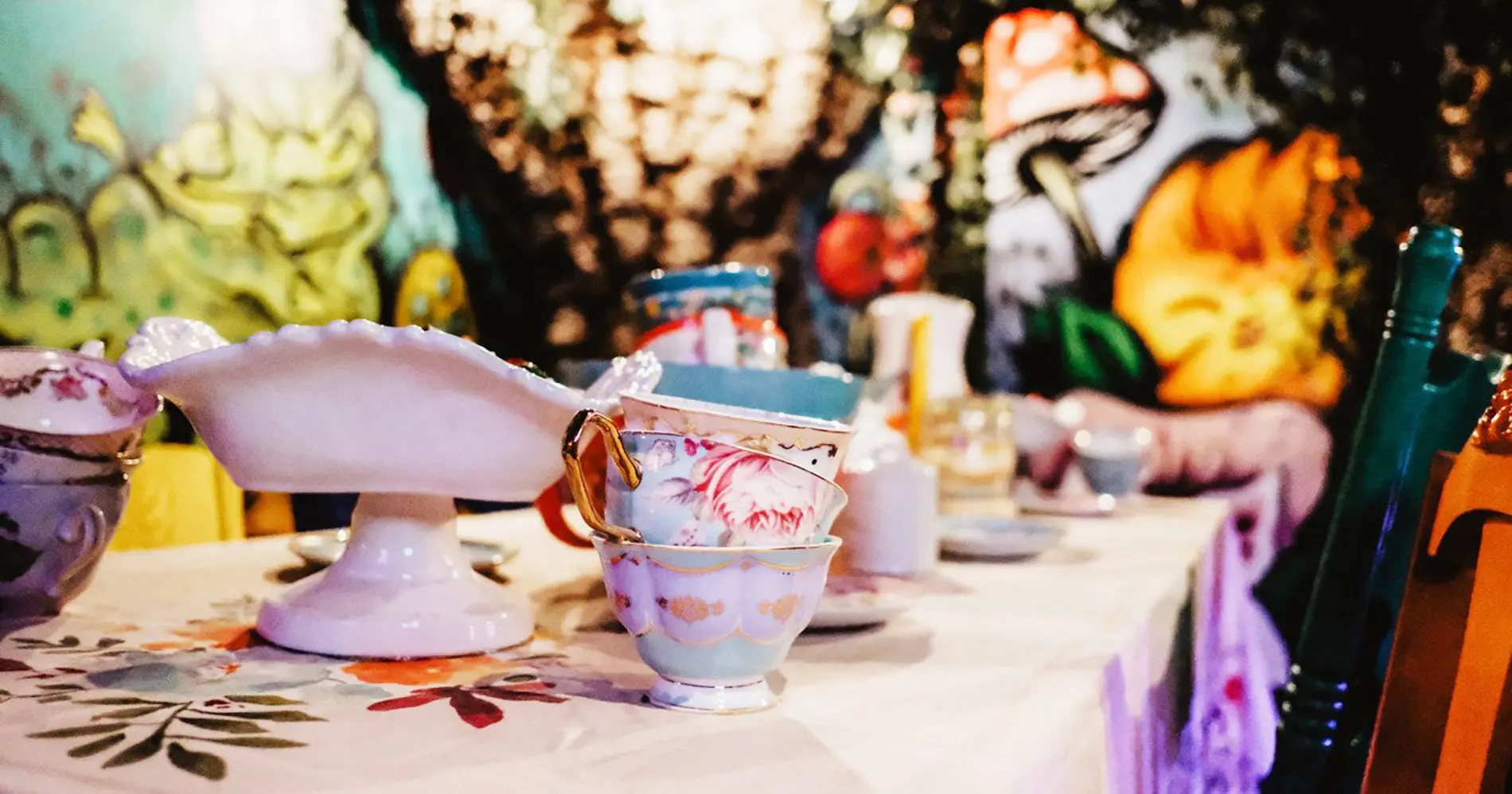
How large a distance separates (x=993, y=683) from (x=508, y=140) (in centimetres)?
148

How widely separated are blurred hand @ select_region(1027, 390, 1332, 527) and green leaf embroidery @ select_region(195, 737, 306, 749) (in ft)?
7.93

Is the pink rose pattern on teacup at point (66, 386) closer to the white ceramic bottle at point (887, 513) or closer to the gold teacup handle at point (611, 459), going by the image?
the gold teacup handle at point (611, 459)

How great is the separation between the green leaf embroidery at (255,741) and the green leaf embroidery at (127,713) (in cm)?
6

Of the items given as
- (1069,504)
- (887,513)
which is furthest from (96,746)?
(1069,504)

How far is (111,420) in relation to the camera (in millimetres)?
709

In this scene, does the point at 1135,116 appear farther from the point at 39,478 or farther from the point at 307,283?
the point at 39,478

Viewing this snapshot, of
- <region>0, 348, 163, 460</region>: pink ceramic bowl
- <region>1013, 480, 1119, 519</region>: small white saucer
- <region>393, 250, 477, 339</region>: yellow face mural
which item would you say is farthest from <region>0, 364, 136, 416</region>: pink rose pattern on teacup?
<region>1013, 480, 1119, 519</region>: small white saucer

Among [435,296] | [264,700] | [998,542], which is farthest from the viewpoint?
[435,296]

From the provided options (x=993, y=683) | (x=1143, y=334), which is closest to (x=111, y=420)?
(x=993, y=683)

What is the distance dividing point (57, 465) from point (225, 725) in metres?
0.30

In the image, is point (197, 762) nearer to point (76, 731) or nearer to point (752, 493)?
point (76, 731)

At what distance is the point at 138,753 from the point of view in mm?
457

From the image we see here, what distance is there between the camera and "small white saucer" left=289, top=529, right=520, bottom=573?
0.93m

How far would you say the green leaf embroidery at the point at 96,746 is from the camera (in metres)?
0.46
